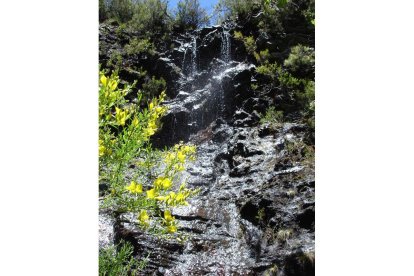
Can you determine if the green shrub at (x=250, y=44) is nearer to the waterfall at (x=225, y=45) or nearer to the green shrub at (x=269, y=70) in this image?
the waterfall at (x=225, y=45)

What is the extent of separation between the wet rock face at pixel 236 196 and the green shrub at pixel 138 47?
57 centimetres

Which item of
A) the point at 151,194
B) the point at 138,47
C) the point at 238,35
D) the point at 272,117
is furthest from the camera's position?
the point at 238,35

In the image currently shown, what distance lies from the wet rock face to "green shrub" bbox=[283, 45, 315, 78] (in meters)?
0.44

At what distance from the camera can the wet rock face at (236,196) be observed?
2188 millimetres

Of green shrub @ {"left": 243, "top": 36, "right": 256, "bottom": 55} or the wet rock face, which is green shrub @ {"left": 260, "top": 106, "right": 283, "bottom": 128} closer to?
the wet rock face

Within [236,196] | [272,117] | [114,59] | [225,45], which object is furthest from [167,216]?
[225,45]

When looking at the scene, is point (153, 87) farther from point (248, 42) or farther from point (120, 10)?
point (248, 42)

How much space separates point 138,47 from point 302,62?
5.72 feet

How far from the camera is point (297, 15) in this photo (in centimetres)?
328

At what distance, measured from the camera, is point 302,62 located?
3359mm

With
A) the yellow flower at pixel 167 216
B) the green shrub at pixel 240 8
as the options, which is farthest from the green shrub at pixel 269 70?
the yellow flower at pixel 167 216
